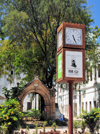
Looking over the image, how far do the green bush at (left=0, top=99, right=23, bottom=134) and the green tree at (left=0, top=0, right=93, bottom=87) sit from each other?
33.5ft

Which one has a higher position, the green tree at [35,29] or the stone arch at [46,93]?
the green tree at [35,29]

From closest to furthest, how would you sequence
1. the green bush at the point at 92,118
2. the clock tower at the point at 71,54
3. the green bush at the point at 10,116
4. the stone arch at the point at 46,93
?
1. the clock tower at the point at 71,54
2. the green bush at the point at 10,116
3. the green bush at the point at 92,118
4. the stone arch at the point at 46,93

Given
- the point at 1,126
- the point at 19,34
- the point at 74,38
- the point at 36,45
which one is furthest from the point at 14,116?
the point at 36,45

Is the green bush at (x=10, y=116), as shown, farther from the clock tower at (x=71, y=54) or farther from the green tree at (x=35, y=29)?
the green tree at (x=35, y=29)

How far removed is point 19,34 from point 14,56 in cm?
374

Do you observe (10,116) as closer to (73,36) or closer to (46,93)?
(73,36)

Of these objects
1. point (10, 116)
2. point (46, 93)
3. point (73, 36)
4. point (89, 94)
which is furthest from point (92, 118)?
point (89, 94)

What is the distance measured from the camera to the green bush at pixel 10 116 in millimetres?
11767

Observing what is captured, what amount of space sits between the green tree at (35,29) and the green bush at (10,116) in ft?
33.5

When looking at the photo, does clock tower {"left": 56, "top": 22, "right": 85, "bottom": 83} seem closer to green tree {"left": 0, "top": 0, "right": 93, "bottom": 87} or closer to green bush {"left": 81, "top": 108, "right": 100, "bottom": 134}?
green bush {"left": 81, "top": 108, "right": 100, "bottom": 134}

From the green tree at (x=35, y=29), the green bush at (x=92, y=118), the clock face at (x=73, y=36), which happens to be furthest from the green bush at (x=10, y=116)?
the green tree at (x=35, y=29)

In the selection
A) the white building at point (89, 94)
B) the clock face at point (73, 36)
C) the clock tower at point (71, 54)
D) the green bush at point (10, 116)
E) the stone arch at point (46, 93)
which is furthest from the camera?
the white building at point (89, 94)

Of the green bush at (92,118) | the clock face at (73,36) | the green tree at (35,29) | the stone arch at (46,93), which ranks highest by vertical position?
the green tree at (35,29)

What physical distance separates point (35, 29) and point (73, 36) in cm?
1257
